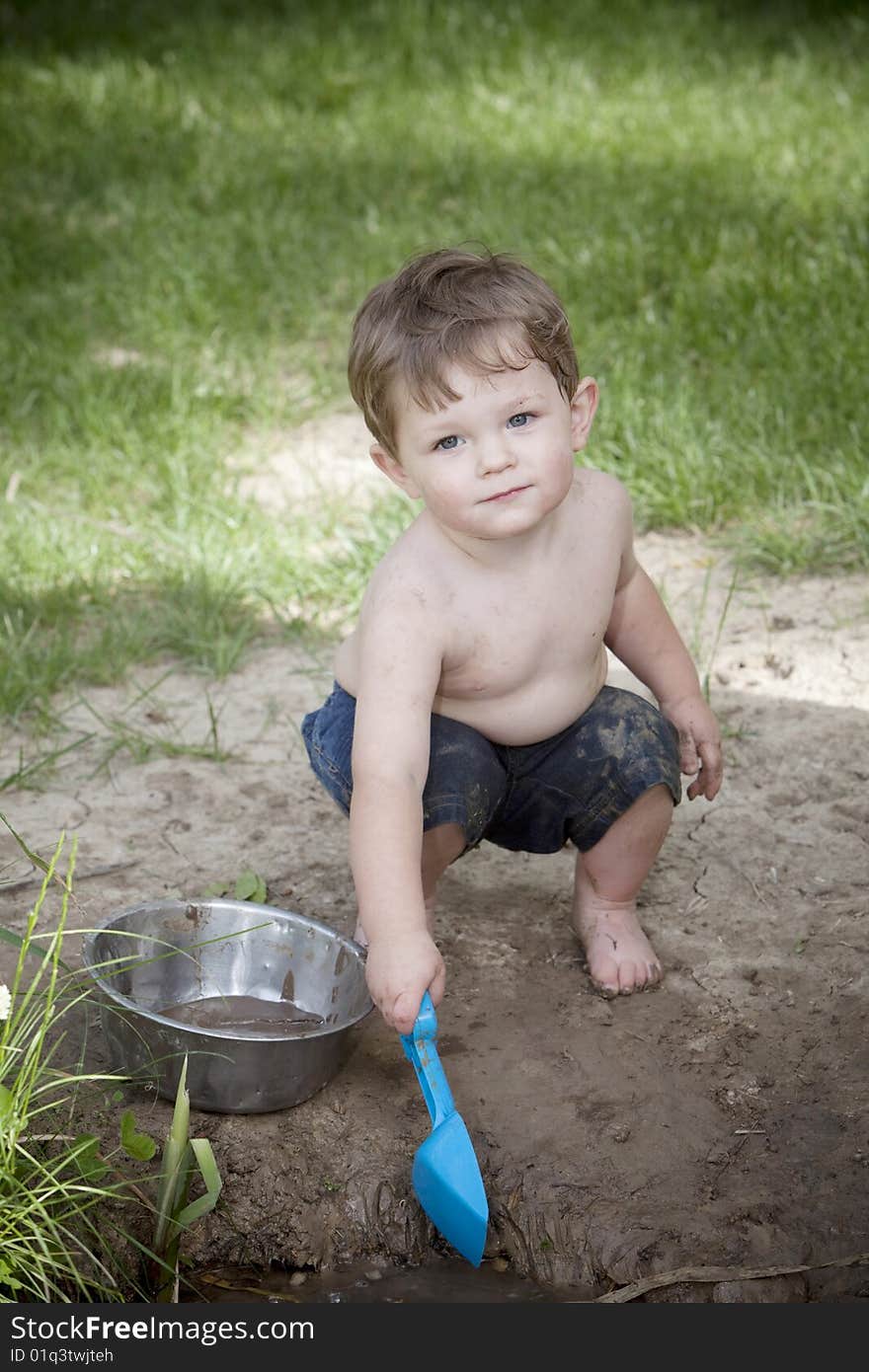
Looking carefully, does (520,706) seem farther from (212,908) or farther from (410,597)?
(212,908)

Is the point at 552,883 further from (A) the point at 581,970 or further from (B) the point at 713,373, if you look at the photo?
(B) the point at 713,373

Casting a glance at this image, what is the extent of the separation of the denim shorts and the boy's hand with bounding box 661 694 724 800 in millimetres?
23

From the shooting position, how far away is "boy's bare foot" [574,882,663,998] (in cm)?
230

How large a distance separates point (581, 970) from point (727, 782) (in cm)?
61

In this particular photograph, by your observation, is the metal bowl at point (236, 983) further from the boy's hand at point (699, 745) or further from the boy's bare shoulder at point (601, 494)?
the boy's bare shoulder at point (601, 494)

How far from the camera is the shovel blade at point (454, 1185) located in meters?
1.82

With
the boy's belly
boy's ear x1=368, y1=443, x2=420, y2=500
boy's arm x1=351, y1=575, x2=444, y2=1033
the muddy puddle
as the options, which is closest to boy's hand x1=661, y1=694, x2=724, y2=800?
the boy's belly

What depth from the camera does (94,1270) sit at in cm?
182

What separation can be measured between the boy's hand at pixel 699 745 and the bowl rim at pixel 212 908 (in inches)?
22.6

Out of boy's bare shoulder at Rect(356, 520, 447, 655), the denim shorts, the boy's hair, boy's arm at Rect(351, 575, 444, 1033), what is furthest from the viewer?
the denim shorts

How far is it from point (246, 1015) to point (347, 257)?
339 centimetres

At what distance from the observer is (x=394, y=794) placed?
6.68 ft

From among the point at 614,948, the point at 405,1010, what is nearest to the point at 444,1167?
the point at 405,1010

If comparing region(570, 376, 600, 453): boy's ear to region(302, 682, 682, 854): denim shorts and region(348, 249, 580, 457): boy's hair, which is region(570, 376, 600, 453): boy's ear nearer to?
region(348, 249, 580, 457): boy's hair
